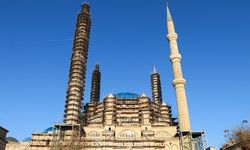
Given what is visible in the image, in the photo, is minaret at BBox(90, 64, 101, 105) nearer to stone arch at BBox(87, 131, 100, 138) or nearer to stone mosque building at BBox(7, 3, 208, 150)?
stone mosque building at BBox(7, 3, 208, 150)

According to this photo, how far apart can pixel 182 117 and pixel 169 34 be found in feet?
58.5

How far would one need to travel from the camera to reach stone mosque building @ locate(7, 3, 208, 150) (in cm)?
4284

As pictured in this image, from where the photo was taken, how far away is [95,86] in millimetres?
76562

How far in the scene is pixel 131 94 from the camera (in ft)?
215

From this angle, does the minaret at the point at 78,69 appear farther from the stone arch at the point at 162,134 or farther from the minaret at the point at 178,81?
the minaret at the point at 178,81

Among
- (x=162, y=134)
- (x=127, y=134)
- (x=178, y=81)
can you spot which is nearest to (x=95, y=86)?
(x=127, y=134)

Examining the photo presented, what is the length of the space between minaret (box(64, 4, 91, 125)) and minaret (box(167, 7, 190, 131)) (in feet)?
66.7

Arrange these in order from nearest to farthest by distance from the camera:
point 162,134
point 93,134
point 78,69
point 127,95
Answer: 1. point 93,134
2. point 162,134
3. point 78,69
4. point 127,95

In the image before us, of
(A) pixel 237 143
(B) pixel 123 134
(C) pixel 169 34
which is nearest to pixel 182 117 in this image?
(A) pixel 237 143

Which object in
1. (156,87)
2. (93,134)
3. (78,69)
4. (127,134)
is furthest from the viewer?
(156,87)

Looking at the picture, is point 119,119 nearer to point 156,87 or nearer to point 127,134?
point 127,134

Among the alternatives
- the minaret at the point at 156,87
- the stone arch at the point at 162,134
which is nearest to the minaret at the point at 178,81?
the stone arch at the point at 162,134

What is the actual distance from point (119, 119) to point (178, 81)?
58.3 feet

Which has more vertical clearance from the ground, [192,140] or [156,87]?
[156,87]
